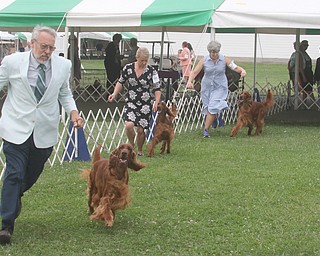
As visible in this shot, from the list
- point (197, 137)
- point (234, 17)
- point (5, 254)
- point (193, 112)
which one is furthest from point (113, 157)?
point (193, 112)

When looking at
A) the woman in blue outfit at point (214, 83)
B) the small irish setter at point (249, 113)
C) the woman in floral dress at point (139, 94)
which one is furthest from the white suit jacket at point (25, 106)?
the small irish setter at point (249, 113)

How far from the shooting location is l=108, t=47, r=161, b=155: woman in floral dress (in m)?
8.79

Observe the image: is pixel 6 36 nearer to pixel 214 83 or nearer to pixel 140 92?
pixel 214 83

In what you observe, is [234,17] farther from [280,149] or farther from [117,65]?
[117,65]

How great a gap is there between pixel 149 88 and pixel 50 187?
2361 mm

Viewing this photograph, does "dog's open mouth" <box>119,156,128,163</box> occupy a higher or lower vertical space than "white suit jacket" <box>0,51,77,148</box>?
lower

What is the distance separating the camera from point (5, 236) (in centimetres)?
486

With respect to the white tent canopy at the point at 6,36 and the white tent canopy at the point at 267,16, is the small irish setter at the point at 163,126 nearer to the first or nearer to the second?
the white tent canopy at the point at 267,16

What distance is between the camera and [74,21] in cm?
1213

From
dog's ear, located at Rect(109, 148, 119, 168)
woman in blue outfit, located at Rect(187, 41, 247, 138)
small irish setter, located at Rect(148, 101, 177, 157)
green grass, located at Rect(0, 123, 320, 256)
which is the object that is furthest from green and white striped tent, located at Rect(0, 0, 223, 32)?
dog's ear, located at Rect(109, 148, 119, 168)

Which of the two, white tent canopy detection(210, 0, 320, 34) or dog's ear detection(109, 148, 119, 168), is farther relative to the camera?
white tent canopy detection(210, 0, 320, 34)

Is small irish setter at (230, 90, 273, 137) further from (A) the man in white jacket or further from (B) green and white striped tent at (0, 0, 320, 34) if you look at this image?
(A) the man in white jacket

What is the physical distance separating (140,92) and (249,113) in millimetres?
→ 3100

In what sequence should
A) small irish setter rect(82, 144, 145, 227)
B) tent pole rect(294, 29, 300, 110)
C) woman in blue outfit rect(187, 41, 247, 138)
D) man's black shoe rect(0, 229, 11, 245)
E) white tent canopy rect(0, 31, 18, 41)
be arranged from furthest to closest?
white tent canopy rect(0, 31, 18, 41), tent pole rect(294, 29, 300, 110), woman in blue outfit rect(187, 41, 247, 138), small irish setter rect(82, 144, 145, 227), man's black shoe rect(0, 229, 11, 245)
